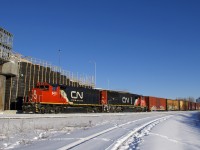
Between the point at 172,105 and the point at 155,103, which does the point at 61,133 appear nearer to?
the point at 155,103

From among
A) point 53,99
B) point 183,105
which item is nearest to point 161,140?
point 53,99

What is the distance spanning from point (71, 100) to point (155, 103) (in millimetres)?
32468

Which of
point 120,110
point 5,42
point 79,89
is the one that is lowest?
point 120,110

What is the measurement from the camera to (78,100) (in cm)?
3512

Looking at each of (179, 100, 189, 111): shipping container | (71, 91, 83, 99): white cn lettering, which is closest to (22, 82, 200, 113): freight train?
(71, 91, 83, 99): white cn lettering

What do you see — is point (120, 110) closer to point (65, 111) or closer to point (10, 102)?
point (65, 111)

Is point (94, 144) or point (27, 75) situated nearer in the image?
point (94, 144)

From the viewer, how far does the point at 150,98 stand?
57.5 m

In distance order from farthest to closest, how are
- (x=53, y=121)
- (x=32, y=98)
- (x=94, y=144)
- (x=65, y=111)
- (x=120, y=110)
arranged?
(x=120, y=110)
(x=65, y=111)
(x=32, y=98)
(x=53, y=121)
(x=94, y=144)

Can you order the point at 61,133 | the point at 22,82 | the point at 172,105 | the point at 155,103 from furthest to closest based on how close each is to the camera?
1. the point at 172,105
2. the point at 155,103
3. the point at 22,82
4. the point at 61,133

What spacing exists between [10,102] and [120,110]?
736 inches

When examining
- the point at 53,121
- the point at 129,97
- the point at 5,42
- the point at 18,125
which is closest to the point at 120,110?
the point at 129,97

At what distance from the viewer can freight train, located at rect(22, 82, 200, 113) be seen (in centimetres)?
2958

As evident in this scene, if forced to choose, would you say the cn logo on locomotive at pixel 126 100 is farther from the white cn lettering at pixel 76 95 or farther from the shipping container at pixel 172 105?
the shipping container at pixel 172 105
